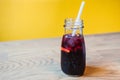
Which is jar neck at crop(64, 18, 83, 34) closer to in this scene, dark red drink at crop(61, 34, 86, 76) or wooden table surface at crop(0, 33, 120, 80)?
dark red drink at crop(61, 34, 86, 76)

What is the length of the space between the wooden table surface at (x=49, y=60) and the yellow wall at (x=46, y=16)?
655 millimetres

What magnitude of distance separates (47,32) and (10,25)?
303mm

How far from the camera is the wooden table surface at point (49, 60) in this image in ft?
2.55

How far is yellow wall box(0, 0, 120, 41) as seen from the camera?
176 centimetres

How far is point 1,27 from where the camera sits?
1770 millimetres

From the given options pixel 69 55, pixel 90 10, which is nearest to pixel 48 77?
pixel 69 55

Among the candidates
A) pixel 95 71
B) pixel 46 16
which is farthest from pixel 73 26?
pixel 46 16

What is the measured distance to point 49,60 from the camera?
914mm

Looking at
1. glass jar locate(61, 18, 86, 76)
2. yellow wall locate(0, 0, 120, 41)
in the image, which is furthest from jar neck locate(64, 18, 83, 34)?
yellow wall locate(0, 0, 120, 41)

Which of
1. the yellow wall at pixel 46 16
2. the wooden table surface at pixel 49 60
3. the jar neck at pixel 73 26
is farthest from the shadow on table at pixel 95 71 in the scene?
the yellow wall at pixel 46 16

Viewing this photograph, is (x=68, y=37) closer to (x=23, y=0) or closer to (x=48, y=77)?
(x=48, y=77)

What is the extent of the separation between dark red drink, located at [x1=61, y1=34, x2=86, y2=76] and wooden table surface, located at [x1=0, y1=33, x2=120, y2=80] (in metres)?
0.03

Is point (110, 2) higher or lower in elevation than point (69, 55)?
higher

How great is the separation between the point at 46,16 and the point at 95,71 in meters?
1.08
